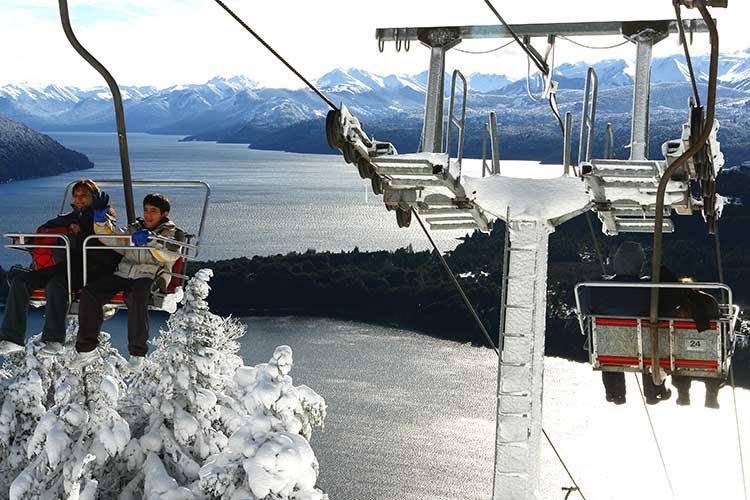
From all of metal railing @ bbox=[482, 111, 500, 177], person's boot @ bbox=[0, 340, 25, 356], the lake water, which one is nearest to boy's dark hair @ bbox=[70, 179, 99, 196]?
person's boot @ bbox=[0, 340, 25, 356]

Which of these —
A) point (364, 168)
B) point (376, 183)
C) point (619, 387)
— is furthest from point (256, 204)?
point (619, 387)

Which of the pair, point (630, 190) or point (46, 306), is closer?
point (46, 306)

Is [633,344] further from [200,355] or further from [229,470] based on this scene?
[200,355]

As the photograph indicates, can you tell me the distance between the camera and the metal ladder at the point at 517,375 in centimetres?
743

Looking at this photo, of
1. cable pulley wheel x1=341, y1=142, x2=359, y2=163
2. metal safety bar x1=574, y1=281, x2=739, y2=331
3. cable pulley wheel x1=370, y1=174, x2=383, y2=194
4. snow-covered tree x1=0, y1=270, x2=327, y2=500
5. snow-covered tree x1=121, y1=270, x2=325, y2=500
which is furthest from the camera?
snow-covered tree x1=121, y1=270, x2=325, y2=500

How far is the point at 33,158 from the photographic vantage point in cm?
12975

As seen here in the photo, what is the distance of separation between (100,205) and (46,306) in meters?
0.70

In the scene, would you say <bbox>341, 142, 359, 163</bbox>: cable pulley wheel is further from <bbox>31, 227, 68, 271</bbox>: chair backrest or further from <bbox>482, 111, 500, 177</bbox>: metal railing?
<bbox>31, 227, 68, 271</bbox>: chair backrest

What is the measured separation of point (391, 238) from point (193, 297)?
2899 inches

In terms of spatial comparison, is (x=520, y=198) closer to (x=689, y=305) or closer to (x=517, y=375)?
(x=517, y=375)

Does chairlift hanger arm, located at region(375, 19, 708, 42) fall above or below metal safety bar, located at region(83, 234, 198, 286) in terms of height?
above

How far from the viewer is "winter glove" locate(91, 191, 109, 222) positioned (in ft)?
21.4


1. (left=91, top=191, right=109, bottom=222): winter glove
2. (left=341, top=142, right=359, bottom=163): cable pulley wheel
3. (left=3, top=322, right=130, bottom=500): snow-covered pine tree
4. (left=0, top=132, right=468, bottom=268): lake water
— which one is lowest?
(left=0, top=132, right=468, bottom=268): lake water

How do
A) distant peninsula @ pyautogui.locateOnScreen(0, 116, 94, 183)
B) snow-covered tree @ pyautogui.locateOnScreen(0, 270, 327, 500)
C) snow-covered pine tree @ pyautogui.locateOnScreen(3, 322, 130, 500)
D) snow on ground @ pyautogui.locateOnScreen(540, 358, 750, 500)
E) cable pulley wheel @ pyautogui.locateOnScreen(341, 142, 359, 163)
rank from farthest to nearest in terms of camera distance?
distant peninsula @ pyautogui.locateOnScreen(0, 116, 94, 183) → snow on ground @ pyautogui.locateOnScreen(540, 358, 750, 500) → snow-covered pine tree @ pyautogui.locateOnScreen(3, 322, 130, 500) → snow-covered tree @ pyautogui.locateOnScreen(0, 270, 327, 500) → cable pulley wheel @ pyautogui.locateOnScreen(341, 142, 359, 163)
